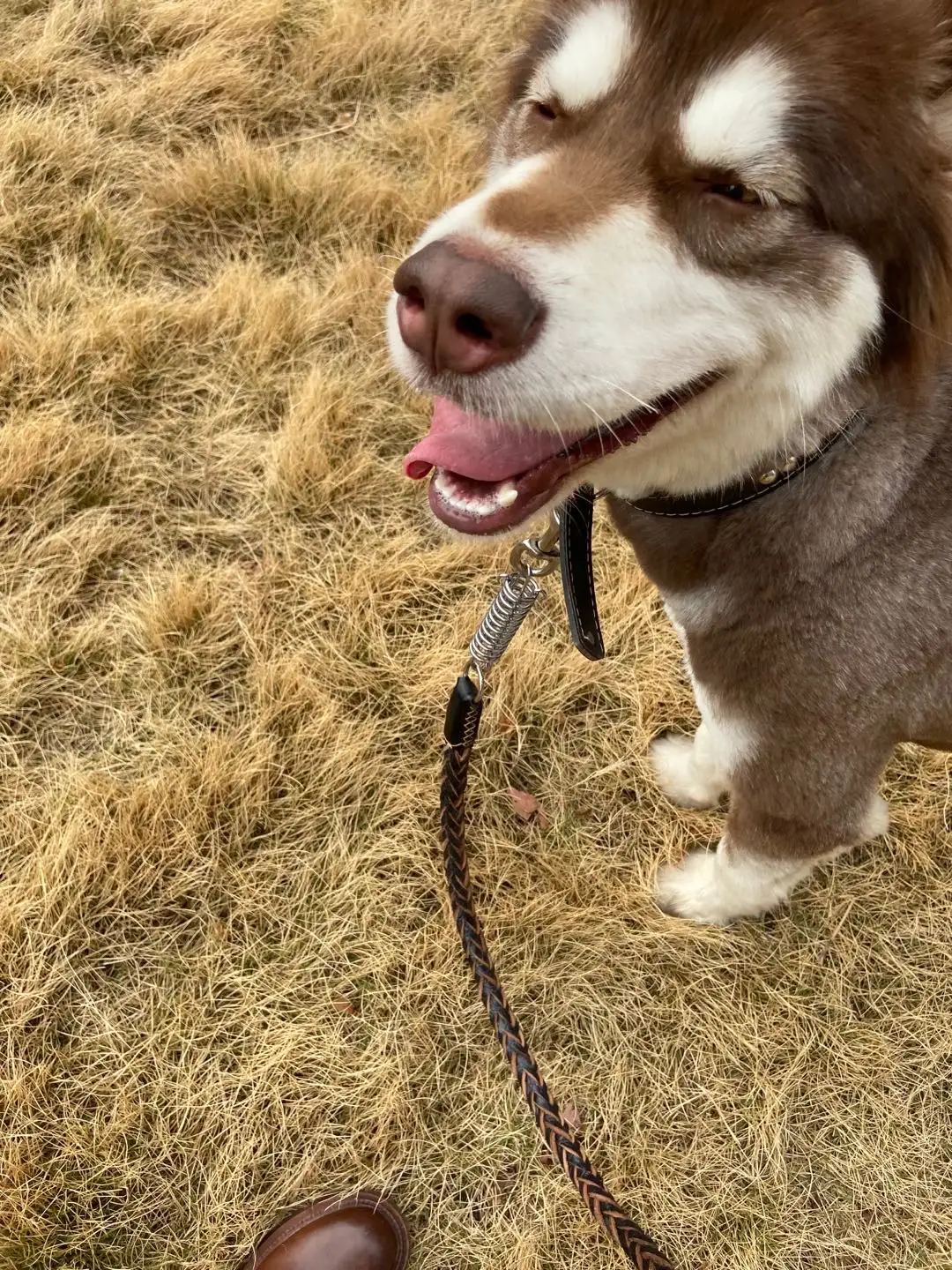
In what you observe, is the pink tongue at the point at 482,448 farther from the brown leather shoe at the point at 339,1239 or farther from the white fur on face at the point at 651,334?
the brown leather shoe at the point at 339,1239

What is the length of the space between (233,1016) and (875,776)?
4.65 feet

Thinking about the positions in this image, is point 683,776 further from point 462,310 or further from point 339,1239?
point 462,310

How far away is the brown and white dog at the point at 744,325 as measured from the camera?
1.13 metres

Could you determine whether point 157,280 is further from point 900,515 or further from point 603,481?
point 900,515

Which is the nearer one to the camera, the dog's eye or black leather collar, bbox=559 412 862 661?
the dog's eye

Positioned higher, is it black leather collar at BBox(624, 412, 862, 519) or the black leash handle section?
black leather collar at BBox(624, 412, 862, 519)

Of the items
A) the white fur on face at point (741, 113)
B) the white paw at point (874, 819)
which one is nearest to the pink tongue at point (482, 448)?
the white fur on face at point (741, 113)

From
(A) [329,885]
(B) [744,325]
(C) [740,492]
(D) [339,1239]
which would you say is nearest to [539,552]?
(C) [740,492]

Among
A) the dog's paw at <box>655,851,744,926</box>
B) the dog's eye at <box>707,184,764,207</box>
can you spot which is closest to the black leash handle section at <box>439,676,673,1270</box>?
the dog's paw at <box>655,851,744,926</box>

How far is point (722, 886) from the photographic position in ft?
6.49

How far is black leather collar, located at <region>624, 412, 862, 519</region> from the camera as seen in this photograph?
1418mm

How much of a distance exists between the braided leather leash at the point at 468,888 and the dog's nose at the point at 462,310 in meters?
0.64

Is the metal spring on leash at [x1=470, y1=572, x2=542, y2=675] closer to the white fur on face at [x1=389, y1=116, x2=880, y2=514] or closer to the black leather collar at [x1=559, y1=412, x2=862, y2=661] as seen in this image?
the black leather collar at [x1=559, y1=412, x2=862, y2=661]

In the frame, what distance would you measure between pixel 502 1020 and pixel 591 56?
5.27 ft
